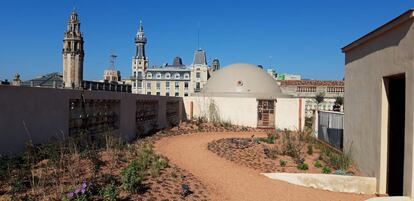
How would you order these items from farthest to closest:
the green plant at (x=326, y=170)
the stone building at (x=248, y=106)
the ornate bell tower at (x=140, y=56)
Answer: the ornate bell tower at (x=140, y=56) → the stone building at (x=248, y=106) → the green plant at (x=326, y=170)

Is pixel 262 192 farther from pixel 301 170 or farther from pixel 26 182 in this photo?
pixel 26 182

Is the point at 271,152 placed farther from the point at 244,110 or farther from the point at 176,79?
the point at 176,79

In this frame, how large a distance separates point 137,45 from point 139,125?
116m

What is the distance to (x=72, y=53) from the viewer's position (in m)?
72.9

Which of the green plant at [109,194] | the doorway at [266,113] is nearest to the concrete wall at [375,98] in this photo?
→ the green plant at [109,194]

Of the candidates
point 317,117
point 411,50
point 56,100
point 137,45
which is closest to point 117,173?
point 56,100

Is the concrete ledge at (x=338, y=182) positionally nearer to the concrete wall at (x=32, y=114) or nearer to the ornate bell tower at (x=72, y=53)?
the concrete wall at (x=32, y=114)

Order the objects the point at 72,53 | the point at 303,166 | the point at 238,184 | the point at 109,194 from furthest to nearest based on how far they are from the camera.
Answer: the point at 72,53 → the point at 303,166 → the point at 238,184 → the point at 109,194

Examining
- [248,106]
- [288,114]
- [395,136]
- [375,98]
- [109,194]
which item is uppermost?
[375,98]

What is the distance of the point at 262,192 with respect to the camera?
823cm

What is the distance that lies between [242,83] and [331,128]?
46.7 feet

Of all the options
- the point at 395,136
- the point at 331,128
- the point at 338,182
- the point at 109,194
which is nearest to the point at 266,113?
the point at 331,128

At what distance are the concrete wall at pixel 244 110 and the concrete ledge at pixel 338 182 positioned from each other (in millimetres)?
15430

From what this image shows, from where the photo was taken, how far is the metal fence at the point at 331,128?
503 inches
